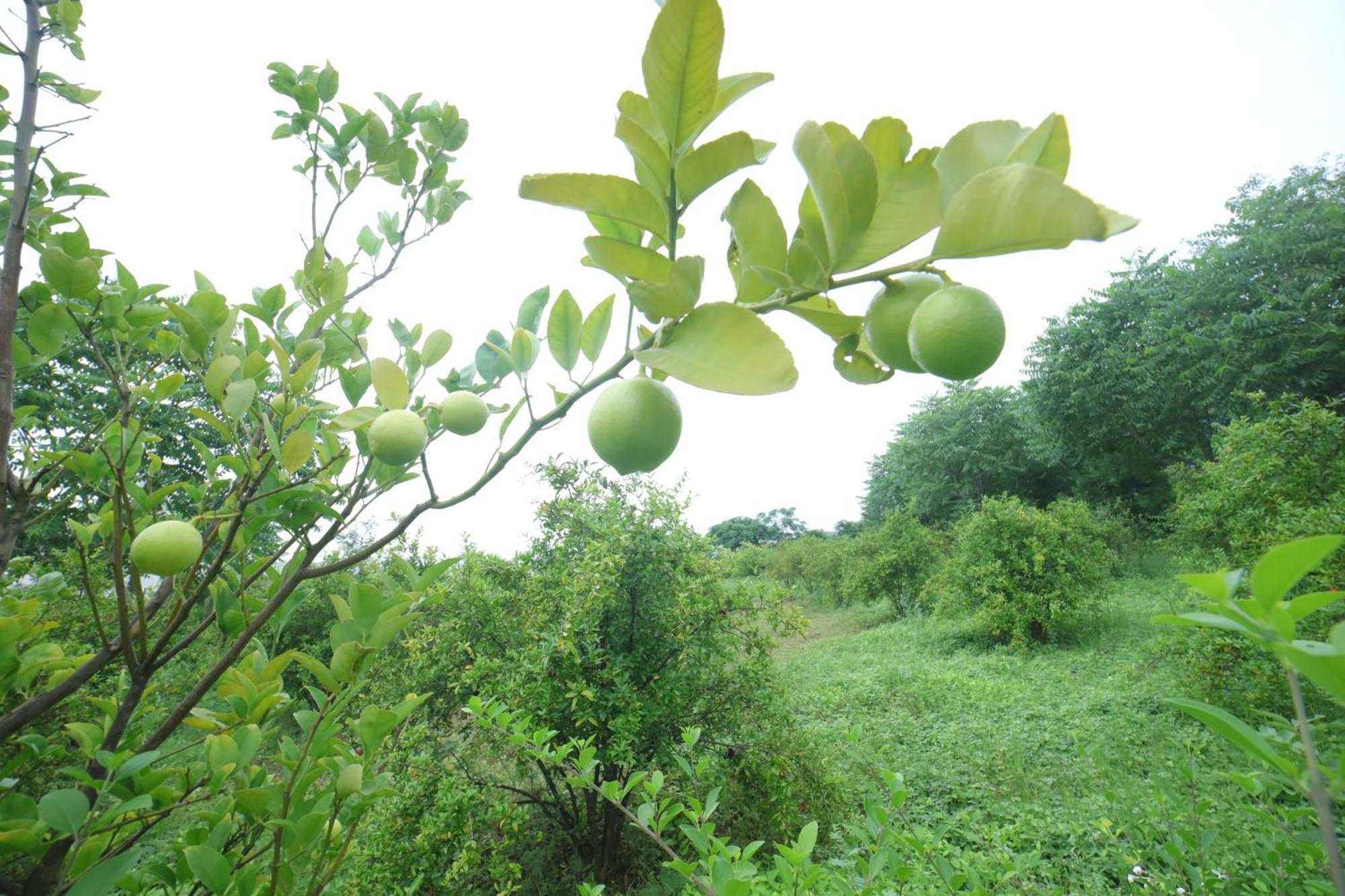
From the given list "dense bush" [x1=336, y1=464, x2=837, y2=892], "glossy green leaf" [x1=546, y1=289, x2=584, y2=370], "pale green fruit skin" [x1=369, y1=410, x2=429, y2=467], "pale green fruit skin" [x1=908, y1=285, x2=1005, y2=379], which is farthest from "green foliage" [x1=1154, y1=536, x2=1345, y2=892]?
"dense bush" [x1=336, y1=464, x2=837, y2=892]

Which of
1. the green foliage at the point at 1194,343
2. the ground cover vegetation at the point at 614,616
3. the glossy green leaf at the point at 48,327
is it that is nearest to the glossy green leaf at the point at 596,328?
the ground cover vegetation at the point at 614,616

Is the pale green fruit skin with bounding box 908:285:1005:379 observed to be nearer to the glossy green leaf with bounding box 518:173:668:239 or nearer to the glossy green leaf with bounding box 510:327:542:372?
the glossy green leaf with bounding box 518:173:668:239

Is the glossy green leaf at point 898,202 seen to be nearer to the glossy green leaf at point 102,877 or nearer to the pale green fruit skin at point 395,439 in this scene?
the pale green fruit skin at point 395,439

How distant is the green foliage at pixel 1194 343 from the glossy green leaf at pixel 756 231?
41.7 ft

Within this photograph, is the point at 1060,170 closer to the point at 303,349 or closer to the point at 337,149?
the point at 303,349

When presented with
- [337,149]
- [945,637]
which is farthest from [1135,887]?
[945,637]

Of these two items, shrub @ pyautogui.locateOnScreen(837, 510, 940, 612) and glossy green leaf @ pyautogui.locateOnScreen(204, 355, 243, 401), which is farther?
shrub @ pyautogui.locateOnScreen(837, 510, 940, 612)

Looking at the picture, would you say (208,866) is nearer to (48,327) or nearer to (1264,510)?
(48,327)

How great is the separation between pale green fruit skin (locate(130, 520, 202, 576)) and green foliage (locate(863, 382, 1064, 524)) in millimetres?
17191

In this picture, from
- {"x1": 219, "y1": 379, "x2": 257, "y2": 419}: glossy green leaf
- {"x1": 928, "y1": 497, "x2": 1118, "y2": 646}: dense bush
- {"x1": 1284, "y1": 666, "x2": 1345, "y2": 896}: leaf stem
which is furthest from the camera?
{"x1": 928, "y1": 497, "x2": 1118, "y2": 646}: dense bush

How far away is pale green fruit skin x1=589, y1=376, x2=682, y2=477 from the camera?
49 cm

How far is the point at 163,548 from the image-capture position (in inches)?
25.1

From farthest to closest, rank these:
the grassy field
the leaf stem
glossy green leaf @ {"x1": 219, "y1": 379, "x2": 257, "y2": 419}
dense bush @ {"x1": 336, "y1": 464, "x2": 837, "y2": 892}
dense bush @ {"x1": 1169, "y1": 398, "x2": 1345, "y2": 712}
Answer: dense bush @ {"x1": 1169, "y1": 398, "x2": 1345, "y2": 712}, dense bush @ {"x1": 336, "y1": 464, "x2": 837, "y2": 892}, the grassy field, glossy green leaf @ {"x1": 219, "y1": 379, "x2": 257, "y2": 419}, the leaf stem

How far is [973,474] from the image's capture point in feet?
56.6
